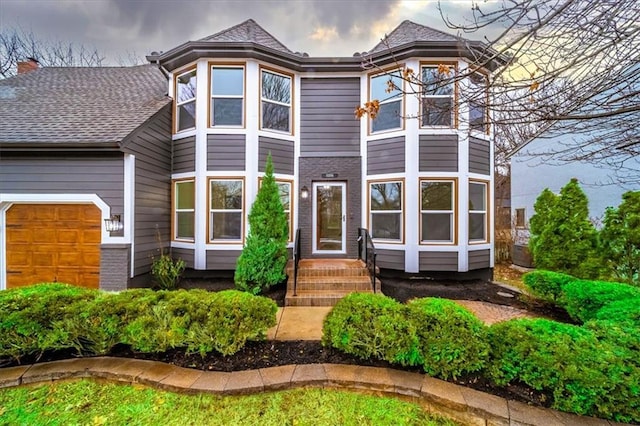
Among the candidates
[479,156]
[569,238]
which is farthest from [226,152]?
[569,238]

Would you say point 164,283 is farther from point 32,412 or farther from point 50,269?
point 32,412

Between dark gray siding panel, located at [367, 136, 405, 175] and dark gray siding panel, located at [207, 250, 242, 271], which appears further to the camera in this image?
dark gray siding panel, located at [367, 136, 405, 175]

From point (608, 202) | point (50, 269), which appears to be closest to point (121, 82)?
point (50, 269)

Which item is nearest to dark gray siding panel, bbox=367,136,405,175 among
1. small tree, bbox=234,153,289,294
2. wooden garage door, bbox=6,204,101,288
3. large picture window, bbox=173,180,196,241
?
small tree, bbox=234,153,289,294

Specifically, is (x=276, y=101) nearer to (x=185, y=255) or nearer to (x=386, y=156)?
(x=386, y=156)

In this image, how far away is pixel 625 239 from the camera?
6.03 metres

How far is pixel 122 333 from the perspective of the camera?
3.18 m

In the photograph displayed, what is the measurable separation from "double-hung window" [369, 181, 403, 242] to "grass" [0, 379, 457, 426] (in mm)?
4784

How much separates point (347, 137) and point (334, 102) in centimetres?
102

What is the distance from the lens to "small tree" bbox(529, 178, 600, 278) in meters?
6.53

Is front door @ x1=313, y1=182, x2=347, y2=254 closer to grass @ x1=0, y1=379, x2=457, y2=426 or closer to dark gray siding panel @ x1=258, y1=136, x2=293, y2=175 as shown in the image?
dark gray siding panel @ x1=258, y1=136, x2=293, y2=175

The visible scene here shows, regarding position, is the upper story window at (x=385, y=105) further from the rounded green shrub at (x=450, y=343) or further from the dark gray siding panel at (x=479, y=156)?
the rounded green shrub at (x=450, y=343)

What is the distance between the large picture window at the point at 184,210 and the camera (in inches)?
275

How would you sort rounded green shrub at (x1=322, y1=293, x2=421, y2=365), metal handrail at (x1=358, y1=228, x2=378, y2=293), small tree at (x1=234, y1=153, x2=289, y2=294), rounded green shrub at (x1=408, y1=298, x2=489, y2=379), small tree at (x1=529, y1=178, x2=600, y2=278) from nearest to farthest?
rounded green shrub at (x1=408, y1=298, x2=489, y2=379)
rounded green shrub at (x1=322, y1=293, x2=421, y2=365)
small tree at (x1=234, y1=153, x2=289, y2=294)
metal handrail at (x1=358, y1=228, x2=378, y2=293)
small tree at (x1=529, y1=178, x2=600, y2=278)
